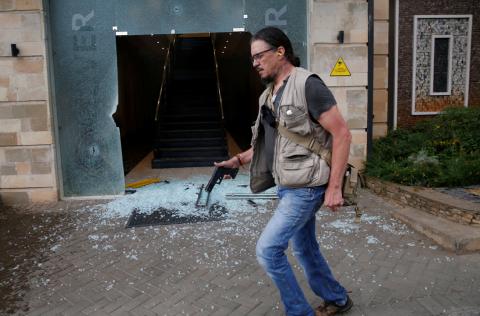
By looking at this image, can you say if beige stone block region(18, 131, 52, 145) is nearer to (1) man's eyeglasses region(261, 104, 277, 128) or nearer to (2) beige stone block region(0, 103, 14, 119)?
(2) beige stone block region(0, 103, 14, 119)

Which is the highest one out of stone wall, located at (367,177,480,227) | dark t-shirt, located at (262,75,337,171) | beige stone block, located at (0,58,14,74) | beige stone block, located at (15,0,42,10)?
beige stone block, located at (15,0,42,10)

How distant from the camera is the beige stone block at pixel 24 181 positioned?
637 cm

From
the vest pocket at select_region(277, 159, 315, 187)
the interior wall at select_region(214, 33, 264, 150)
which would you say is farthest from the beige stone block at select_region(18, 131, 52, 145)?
the interior wall at select_region(214, 33, 264, 150)

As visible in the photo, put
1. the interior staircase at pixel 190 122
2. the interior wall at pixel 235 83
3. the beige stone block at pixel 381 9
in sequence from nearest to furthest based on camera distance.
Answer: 1. the beige stone block at pixel 381 9
2. the interior staircase at pixel 190 122
3. the interior wall at pixel 235 83

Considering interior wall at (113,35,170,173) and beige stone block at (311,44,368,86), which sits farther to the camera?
interior wall at (113,35,170,173)

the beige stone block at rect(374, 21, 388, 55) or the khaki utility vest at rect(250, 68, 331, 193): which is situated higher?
the beige stone block at rect(374, 21, 388, 55)

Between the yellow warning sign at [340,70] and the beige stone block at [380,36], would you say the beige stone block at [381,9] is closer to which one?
the beige stone block at [380,36]

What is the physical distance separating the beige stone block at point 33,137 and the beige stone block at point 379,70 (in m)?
5.53

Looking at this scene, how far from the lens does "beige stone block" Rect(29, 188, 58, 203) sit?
Result: 6410 millimetres

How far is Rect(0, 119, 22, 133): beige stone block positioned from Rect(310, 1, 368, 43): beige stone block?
4.43 metres

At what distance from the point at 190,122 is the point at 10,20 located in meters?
5.13

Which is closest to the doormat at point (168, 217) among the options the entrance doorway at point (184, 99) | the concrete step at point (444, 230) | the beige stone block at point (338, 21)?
the concrete step at point (444, 230)

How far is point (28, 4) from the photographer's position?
607 centimetres

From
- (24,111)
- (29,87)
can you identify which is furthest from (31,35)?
(24,111)
